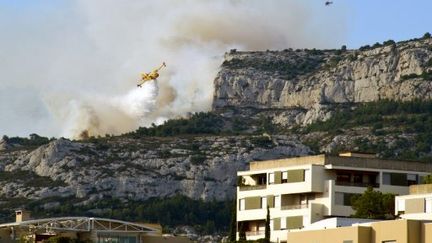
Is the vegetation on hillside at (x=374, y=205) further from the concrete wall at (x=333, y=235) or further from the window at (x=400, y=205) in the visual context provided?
the concrete wall at (x=333, y=235)

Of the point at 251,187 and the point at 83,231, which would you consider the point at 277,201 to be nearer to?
the point at 251,187

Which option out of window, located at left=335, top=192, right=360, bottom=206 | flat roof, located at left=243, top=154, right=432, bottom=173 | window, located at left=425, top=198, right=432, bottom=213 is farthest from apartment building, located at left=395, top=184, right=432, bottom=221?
flat roof, located at left=243, top=154, right=432, bottom=173

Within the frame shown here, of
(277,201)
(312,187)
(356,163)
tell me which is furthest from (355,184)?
(277,201)

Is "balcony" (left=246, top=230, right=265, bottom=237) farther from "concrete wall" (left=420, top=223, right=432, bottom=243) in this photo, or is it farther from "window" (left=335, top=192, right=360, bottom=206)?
"concrete wall" (left=420, top=223, right=432, bottom=243)

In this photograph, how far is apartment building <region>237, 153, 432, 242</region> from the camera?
148m

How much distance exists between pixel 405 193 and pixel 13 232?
3039 cm

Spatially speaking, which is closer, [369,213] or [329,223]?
[329,223]

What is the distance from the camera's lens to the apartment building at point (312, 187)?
486 ft

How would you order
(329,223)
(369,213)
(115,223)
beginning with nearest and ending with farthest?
(329,223), (369,213), (115,223)

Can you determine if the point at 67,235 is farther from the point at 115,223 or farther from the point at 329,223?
the point at 329,223

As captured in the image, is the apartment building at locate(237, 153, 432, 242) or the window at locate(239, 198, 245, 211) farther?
the window at locate(239, 198, 245, 211)

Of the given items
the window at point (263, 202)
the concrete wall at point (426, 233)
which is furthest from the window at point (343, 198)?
the concrete wall at point (426, 233)

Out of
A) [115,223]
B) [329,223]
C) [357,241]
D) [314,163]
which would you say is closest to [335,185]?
[314,163]

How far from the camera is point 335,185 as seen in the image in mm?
147875
